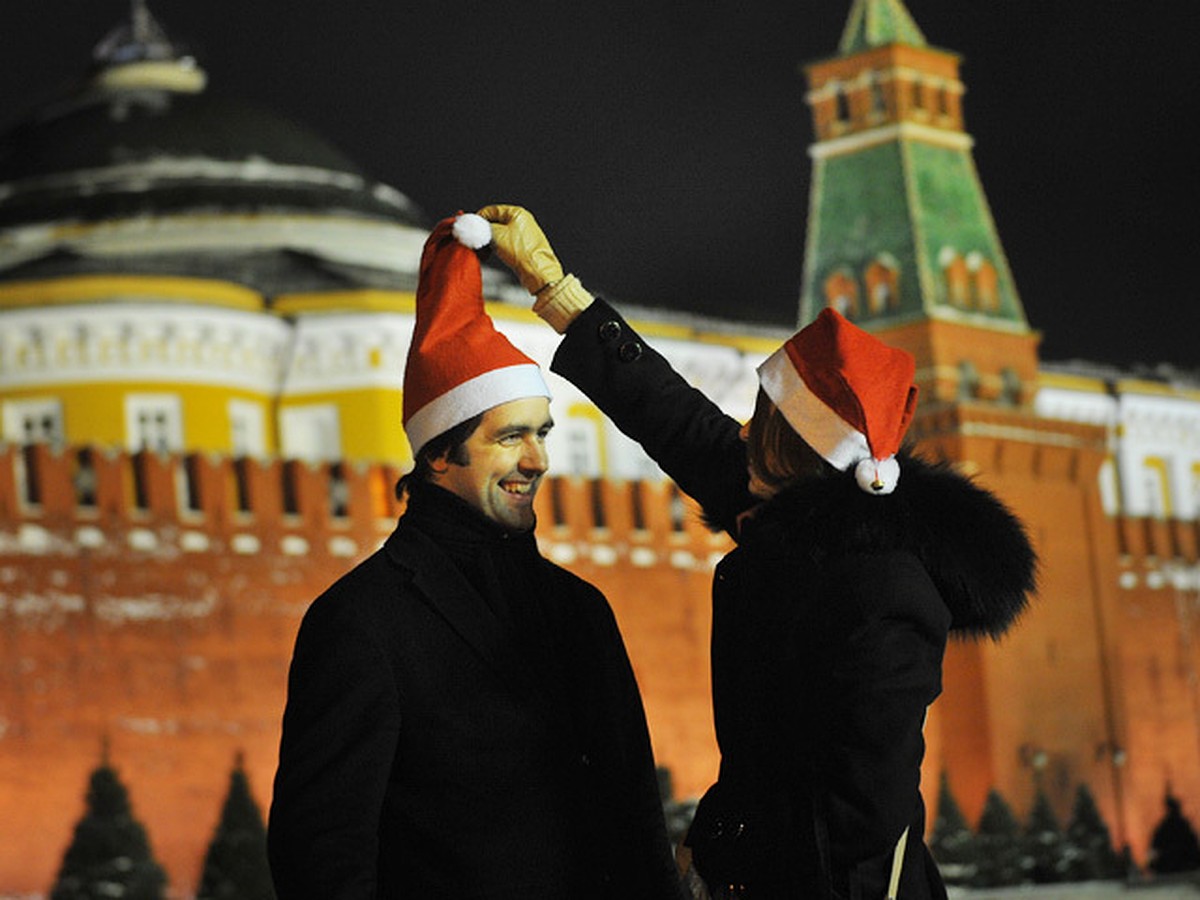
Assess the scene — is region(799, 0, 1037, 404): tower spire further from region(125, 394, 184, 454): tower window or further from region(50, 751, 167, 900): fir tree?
region(50, 751, 167, 900): fir tree

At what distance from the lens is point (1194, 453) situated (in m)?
28.6

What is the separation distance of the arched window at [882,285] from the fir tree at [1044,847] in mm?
4259

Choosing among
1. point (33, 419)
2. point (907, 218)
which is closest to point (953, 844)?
point (907, 218)

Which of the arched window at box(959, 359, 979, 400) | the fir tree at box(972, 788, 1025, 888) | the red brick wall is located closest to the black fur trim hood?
the red brick wall

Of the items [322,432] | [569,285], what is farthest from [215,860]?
[569,285]

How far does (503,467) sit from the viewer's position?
139 inches

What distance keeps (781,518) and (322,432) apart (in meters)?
18.1

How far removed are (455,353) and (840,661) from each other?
804mm

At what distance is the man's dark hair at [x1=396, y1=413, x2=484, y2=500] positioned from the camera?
3.54 metres

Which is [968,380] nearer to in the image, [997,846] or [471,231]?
[997,846]

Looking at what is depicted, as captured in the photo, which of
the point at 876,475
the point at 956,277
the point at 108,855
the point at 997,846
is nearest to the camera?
the point at 876,475

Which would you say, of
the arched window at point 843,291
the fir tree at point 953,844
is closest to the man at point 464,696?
the fir tree at point 953,844

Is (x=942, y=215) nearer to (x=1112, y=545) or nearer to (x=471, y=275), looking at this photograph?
(x=1112, y=545)

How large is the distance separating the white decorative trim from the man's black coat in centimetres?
42
